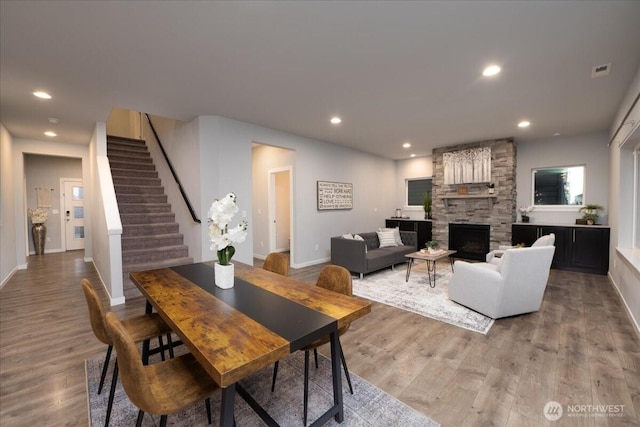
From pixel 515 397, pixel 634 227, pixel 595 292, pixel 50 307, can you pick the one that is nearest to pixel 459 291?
pixel 515 397

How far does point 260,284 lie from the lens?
2043 mm

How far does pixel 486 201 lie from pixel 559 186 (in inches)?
54.7

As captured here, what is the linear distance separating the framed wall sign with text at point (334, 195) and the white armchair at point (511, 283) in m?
3.34

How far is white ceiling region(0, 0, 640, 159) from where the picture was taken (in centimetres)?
201

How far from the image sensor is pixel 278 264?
2.67 meters

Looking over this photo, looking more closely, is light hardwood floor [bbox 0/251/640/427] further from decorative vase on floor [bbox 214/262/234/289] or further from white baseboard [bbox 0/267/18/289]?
decorative vase on floor [bbox 214/262/234/289]

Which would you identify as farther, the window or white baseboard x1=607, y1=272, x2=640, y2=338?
the window

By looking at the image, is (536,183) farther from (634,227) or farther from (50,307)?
(50,307)

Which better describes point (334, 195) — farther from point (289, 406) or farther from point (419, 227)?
point (289, 406)

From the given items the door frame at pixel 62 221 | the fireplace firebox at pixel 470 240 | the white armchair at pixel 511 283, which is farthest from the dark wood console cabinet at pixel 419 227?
the door frame at pixel 62 221

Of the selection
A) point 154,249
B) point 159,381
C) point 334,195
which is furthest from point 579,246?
point 154,249

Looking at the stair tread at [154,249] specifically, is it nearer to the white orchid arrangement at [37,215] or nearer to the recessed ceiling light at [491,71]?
the white orchid arrangement at [37,215]

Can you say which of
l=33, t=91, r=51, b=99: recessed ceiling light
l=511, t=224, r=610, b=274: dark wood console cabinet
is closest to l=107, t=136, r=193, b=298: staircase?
l=33, t=91, r=51, b=99: recessed ceiling light

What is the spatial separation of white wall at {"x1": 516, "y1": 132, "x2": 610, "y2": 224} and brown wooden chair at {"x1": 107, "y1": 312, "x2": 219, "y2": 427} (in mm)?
6981
